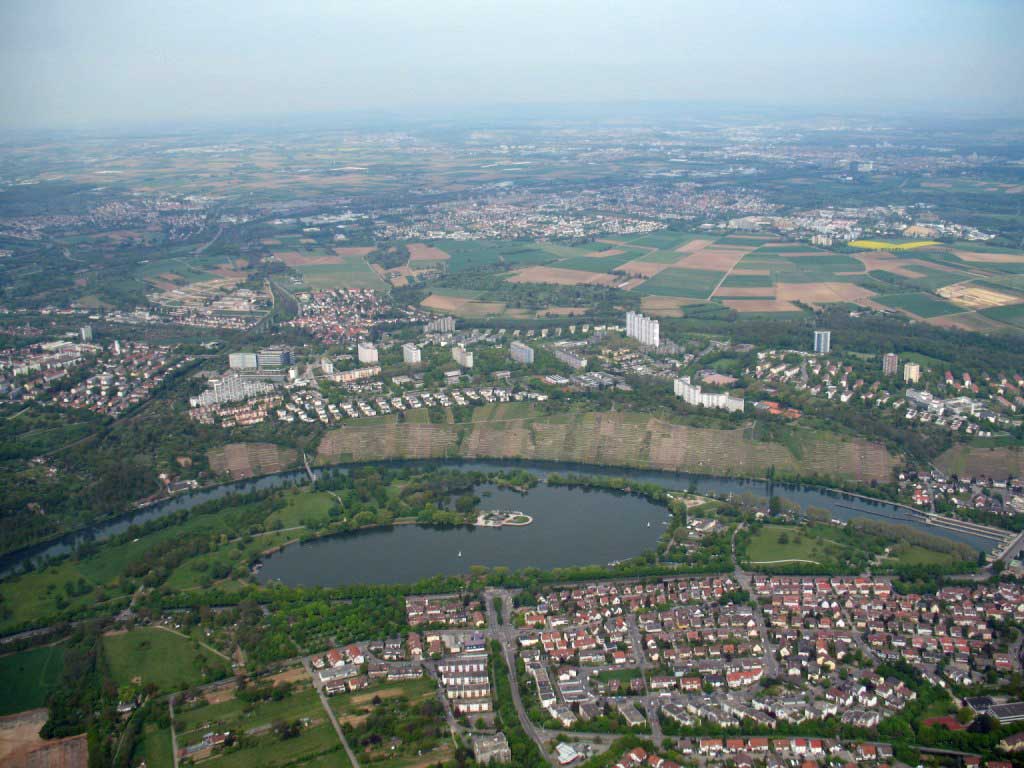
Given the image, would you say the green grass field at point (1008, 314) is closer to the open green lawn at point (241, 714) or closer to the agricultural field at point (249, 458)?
the agricultural field at point (249, 458)

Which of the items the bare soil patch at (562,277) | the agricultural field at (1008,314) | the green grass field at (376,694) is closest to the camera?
the green grass field at (376,694)

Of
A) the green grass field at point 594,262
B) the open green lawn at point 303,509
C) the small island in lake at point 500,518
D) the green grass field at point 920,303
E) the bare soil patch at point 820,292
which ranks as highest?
the green grass field at point 594,262

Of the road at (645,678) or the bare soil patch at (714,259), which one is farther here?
the bare soil patch at (714,259)

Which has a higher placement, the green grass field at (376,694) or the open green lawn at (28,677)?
the green grass field at (376,694)

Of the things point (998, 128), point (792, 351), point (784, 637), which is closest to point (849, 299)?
point (792, 351)

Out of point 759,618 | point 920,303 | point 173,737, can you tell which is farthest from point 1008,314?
point 173,737

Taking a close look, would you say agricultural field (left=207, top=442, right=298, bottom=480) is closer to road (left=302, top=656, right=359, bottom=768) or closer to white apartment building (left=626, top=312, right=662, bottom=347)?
road (left=302, top=656, right=359, bottom=768)

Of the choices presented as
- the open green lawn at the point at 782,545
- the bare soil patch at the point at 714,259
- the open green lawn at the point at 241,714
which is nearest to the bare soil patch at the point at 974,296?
the bare soil patch at the point at 714,259
